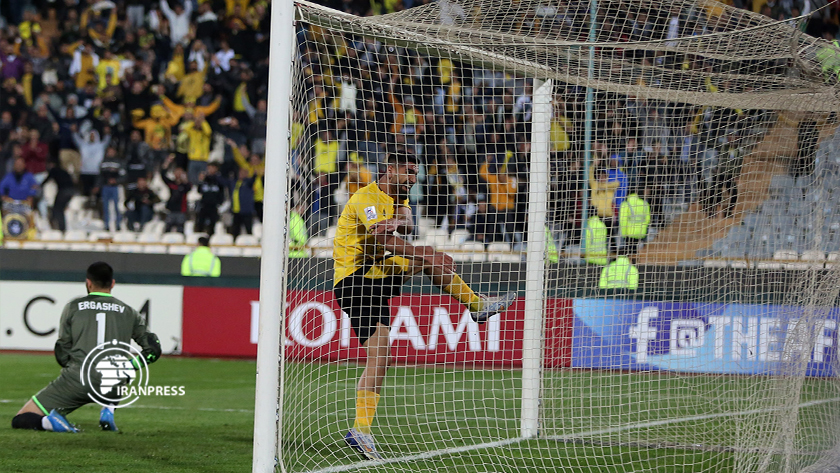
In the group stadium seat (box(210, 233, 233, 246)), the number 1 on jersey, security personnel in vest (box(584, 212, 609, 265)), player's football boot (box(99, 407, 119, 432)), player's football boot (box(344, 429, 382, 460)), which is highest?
security personnel in vest (box(584, 212, 609, 265))

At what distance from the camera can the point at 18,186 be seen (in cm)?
1520

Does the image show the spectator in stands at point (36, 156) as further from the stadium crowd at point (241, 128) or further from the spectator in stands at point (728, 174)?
the spectator in stands at point (728, 174)

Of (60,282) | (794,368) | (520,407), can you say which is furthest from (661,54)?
(60,282)

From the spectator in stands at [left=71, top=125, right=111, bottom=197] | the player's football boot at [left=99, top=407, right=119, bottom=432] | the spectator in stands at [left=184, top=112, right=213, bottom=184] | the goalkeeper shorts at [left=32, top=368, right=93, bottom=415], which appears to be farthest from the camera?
the spectator in stands at [left=71, top=125, right=111, bottom=197]

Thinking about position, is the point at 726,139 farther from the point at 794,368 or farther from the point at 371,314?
the point at 371,314

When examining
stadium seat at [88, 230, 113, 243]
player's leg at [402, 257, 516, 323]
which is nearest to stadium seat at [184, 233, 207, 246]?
stadium seat at [88, 230, 113, 243]

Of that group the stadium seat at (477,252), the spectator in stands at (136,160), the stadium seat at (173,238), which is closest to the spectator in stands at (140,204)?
the spectator in stands at (136,160)

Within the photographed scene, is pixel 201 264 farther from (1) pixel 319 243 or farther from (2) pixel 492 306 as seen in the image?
(2) pixel 492 306

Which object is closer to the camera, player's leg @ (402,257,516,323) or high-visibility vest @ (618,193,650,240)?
player's leg @ (402,257,516,323)

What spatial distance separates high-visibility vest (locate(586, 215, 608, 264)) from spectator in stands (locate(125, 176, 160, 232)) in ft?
30.0

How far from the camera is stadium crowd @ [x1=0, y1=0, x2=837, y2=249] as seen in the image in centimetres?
694

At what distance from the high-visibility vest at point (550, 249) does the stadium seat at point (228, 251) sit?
7479 millimetres

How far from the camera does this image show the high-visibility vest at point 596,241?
290 inches

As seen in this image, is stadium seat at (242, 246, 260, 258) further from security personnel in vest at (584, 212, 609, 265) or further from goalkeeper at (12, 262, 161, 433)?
security personnel in vest at (584, 212, 609, 265)
